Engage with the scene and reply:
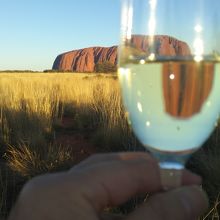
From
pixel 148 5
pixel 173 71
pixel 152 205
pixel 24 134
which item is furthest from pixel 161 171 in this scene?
pixel 24 134

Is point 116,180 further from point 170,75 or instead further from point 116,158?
point 170,75

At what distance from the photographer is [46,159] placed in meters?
5.48

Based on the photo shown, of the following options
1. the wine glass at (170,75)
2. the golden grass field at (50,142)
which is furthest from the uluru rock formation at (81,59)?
the wine glass at (170,75)

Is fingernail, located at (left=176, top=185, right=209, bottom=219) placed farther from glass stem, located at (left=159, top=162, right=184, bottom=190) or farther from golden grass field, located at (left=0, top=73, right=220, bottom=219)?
golden grass field, located at (left=0, top=73, right=220, bottom=219)

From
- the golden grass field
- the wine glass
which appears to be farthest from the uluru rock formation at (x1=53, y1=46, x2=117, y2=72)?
the wine glass

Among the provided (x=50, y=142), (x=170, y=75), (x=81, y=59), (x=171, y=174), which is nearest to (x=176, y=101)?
(x=170, y=75)

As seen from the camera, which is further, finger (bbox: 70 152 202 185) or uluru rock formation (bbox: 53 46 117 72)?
uluru rock formation (bbox: 53 46 117 72)

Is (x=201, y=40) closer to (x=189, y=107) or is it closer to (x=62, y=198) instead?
(x=189, y=107)

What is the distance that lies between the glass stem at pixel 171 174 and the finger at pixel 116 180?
25mm

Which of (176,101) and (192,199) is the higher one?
(176,101)

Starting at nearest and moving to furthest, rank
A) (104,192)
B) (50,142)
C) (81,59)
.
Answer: (104,192)
(50,142)
(81,59)

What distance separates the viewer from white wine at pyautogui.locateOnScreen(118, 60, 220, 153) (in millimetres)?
1047

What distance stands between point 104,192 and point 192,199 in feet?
0.68

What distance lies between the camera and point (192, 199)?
3.66 feet
